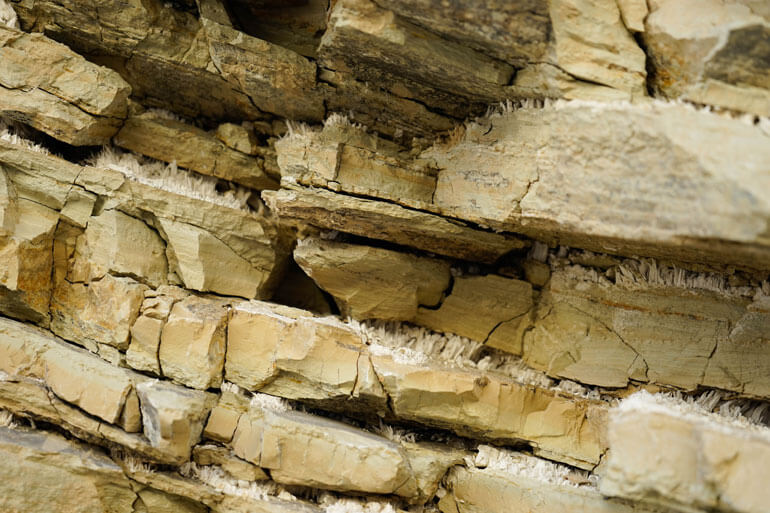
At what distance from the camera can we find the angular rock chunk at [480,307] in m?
6.68

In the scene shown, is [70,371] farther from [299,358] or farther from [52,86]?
[52,86]

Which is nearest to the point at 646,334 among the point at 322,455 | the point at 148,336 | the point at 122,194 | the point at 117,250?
the point at 322,455

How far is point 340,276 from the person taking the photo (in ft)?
21.6

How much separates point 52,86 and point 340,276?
13.6ft

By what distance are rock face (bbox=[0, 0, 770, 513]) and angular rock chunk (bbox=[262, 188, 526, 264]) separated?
0.04 m

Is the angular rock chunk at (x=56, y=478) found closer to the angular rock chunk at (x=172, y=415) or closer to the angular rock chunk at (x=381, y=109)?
the angular rock chunk at (x=172, y=415)

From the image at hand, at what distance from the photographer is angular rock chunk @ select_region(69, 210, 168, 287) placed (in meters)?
6.40

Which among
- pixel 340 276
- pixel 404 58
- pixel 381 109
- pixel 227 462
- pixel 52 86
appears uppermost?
pixel 404 58

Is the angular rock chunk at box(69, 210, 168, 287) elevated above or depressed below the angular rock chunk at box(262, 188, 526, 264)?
below

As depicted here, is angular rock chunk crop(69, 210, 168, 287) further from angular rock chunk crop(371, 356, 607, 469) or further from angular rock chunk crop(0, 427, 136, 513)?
angular rock chunk crop(371, 356, 607, 469)

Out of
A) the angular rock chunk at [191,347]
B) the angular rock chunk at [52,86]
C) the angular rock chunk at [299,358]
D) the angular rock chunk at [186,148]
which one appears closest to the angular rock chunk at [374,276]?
the angular rock chunk at [299,358]

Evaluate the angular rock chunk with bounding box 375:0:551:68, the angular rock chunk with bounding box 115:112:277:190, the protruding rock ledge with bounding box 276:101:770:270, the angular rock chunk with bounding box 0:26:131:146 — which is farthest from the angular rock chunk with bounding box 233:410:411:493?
the angular rock chunk with bounding box 375:0:551:68

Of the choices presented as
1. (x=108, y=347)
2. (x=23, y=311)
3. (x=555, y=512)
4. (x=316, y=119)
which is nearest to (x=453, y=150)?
(x=316, y=119)

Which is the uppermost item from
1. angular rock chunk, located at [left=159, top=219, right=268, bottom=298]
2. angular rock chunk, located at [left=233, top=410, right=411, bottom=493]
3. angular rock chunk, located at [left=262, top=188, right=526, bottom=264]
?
angular rock chunk, located at [left=262, top=188, right=526, bottom=264]
